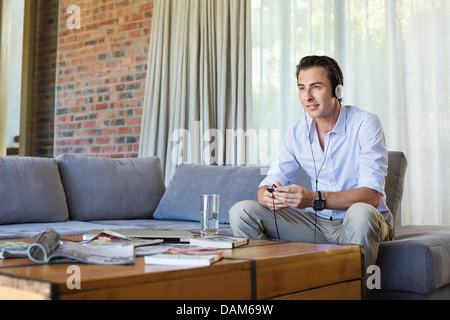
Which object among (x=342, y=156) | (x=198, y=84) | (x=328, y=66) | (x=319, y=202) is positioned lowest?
(x=319, y=202)

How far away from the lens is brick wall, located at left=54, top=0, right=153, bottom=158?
451 centimetres

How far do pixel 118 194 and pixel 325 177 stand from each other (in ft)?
4.22

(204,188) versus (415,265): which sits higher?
(204,188)

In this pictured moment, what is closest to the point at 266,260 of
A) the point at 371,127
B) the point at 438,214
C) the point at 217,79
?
the point at 371,127

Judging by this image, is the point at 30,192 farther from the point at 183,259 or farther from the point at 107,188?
the point at 183,259

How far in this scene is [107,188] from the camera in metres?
2.99

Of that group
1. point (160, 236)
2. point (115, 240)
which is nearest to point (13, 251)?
point (115, 240)

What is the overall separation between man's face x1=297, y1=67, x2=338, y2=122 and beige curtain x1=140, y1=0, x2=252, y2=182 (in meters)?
1.56

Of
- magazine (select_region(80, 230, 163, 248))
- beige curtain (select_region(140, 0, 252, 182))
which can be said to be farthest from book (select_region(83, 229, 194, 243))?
beige curtain (select_region(140, 0, 252, 182))

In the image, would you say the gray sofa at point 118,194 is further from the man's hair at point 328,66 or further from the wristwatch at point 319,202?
the man's hair at point 328,66

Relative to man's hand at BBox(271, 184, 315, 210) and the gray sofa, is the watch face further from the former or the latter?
the gray sofa

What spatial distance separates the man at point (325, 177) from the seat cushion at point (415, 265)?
0.08 meters

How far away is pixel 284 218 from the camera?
2.12 meters
